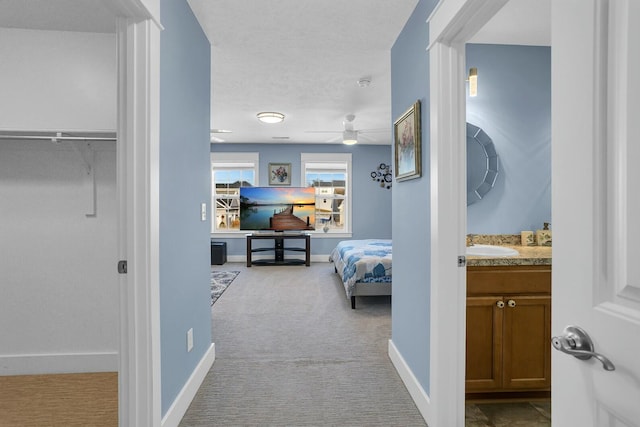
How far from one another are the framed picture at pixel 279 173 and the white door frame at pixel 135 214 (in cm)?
547

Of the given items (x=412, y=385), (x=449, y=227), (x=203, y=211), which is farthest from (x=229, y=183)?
(x=449, y=227)

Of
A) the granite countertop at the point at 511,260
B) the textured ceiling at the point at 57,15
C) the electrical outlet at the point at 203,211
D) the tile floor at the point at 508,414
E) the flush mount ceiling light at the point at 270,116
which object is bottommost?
the tile floor at the point at 508,414

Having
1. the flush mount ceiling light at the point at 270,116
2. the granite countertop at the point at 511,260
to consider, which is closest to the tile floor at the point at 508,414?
the granite countertop at the point at 511,260

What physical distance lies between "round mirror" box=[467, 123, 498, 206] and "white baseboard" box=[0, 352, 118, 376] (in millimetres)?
2905

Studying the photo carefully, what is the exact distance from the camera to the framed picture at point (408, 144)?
6.26ft

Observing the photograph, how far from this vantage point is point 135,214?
144 centimetres

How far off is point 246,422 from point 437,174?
167 centimetres

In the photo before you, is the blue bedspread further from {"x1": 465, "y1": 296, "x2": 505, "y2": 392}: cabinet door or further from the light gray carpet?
{"x1": 465, "y1": 296, "x2": 505, "y2": 392}: cabinet door

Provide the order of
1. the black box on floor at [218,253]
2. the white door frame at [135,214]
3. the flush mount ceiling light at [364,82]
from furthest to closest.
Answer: the black box on floor at [218,253] → the flush mount ceiling light at [364,82] → the white door frame at [135,214]

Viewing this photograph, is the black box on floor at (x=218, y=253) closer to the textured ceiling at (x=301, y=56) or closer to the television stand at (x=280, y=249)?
the television stand at (x=280, y=249)

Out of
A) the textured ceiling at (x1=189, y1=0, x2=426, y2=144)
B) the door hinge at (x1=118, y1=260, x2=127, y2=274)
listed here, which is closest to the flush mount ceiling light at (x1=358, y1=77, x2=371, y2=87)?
the textured ceiling at (x1=189, y1=0, x2=426, y2=144)

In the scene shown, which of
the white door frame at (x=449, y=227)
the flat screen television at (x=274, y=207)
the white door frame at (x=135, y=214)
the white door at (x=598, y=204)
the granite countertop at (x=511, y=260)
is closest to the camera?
the white door at (x=598, y=204)

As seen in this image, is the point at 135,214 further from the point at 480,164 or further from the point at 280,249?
the point at 280,249

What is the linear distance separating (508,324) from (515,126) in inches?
56.5
